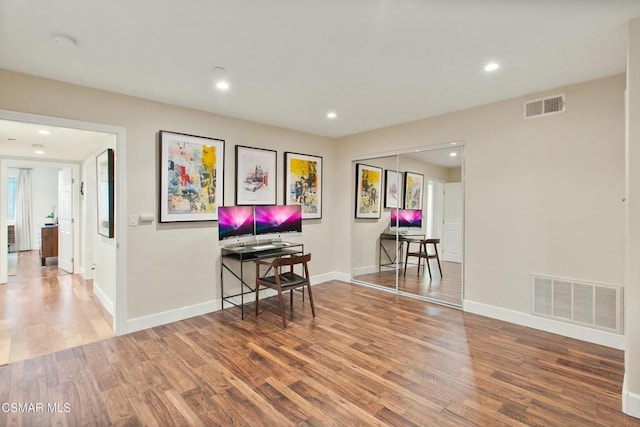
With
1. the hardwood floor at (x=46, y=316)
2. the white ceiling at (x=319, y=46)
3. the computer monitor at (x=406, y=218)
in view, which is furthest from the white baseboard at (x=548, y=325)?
the hardwood floor at (x=46, y=316)

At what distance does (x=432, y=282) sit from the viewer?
4.43 meters

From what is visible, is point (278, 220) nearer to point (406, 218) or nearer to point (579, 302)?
point (406, 218)

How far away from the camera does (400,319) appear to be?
3.60 meters

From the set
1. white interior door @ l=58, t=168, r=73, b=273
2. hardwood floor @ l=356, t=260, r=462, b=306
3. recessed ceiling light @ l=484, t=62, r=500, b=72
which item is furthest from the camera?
white interior door @ l=58, t=168, r=73, b=273

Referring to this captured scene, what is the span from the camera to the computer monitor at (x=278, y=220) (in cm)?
431

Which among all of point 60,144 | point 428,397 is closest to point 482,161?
point 428,397

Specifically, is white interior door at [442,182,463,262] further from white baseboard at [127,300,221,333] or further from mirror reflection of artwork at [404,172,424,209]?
white baseboard at [127,300,221,333]

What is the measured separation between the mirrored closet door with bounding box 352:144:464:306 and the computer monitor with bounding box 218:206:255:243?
6.32 ft

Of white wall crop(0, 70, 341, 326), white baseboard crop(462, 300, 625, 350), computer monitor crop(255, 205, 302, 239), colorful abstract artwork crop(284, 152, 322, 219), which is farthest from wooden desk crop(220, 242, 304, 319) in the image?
white baseboard crop(462, 300, 625, 350)

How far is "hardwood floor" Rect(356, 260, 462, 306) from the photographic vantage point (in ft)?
13.4

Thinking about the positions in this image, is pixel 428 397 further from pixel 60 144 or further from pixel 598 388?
pixel 60 144

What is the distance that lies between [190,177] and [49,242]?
223 inches

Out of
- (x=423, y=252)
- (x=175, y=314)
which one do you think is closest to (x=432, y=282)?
(x=423, y=252)

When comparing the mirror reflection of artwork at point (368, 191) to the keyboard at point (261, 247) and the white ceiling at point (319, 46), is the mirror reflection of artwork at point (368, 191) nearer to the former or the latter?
the white ceiling at point (319, 46)
